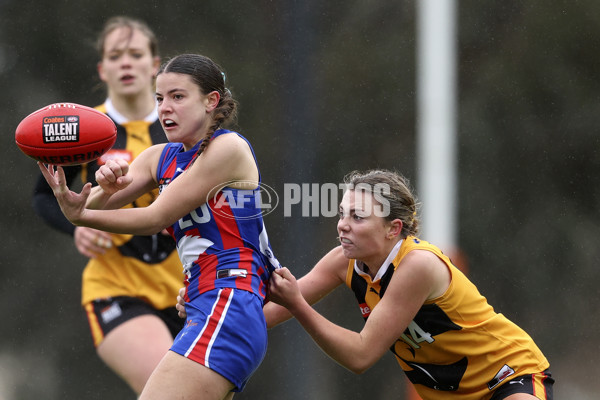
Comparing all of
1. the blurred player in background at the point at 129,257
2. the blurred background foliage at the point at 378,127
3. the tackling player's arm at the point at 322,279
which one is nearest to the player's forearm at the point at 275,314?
the tackling player's arm at the point at 322,279

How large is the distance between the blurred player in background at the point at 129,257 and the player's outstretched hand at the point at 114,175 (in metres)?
1.29

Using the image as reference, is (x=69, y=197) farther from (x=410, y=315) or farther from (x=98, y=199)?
(x=410, y=315)

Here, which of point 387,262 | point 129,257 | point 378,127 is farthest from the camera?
point 378,127

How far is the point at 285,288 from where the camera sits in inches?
106

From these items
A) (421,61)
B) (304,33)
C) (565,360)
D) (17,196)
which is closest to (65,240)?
(17,196)

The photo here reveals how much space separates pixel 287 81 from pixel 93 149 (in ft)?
13.0

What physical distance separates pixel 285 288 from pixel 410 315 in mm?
445

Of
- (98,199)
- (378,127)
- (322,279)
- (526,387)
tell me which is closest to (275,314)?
(322,279)

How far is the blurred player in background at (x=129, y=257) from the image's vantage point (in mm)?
3941

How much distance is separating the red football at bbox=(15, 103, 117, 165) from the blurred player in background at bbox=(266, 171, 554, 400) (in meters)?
0.60

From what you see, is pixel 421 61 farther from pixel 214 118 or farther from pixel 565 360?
pixel 214 118

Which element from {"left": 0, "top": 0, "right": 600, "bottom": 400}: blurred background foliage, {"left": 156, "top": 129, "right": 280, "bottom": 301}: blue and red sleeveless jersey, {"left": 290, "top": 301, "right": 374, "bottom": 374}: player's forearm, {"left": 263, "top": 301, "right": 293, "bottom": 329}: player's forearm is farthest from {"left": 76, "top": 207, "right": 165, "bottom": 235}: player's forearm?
{"left": 0, "top": 0, "right": 600, "bottom": 400}: blurred background foliage

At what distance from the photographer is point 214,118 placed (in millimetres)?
2836

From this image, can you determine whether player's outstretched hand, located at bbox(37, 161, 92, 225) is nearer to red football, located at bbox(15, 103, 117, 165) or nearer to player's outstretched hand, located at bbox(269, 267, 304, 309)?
red football, located at bbox(15, 103, 117, 165)
